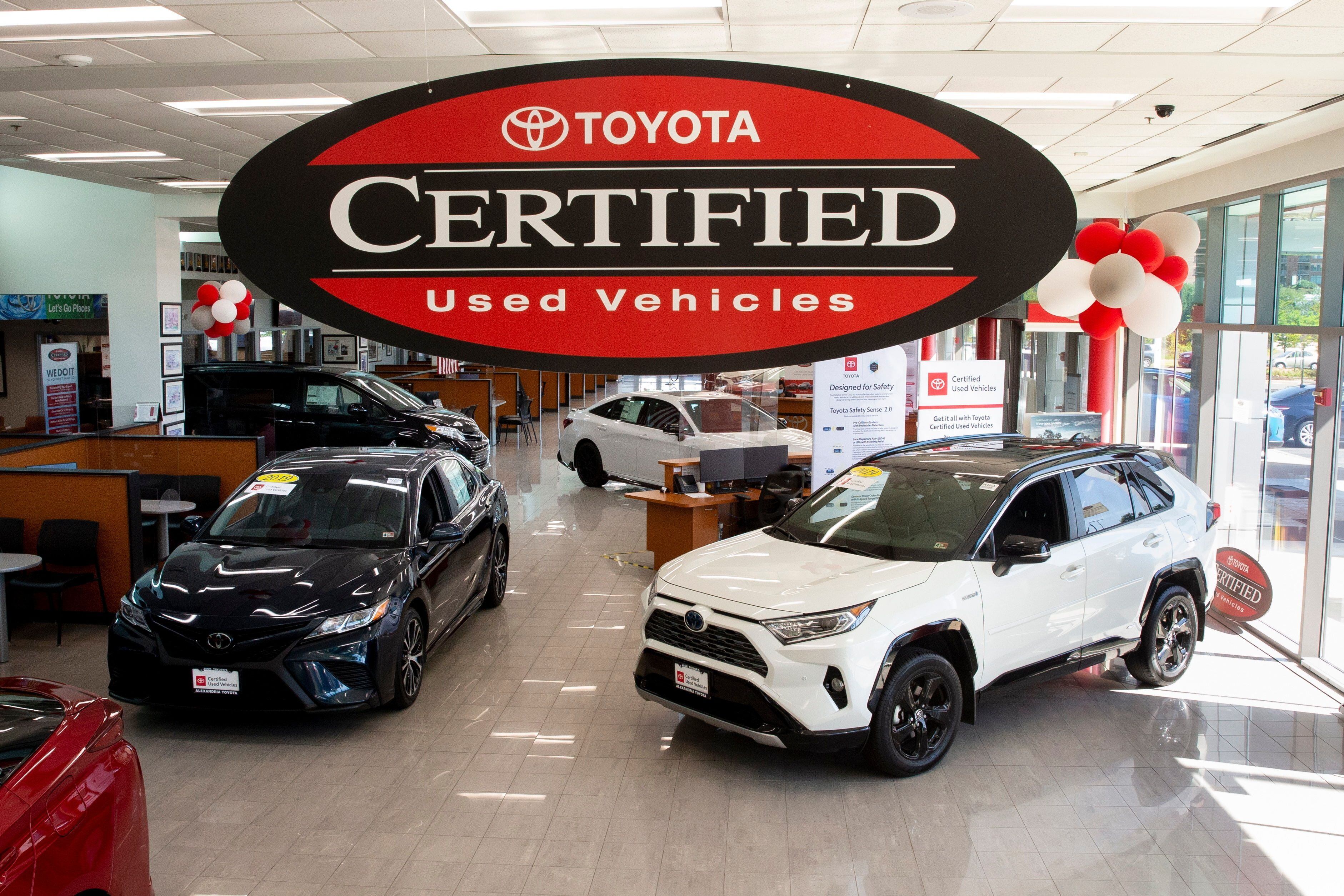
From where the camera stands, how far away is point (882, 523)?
576 cm

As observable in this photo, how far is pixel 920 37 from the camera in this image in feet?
16.7

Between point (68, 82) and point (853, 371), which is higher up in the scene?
point (68, 82)

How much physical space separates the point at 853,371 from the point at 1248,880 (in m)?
4.99

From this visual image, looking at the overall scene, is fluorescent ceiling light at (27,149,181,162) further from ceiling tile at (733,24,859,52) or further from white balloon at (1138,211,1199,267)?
white balloon at (1138,211,1199,267)

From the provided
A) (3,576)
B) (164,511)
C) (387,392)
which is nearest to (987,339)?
(387,392)

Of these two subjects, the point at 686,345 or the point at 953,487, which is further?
the point at 953,487

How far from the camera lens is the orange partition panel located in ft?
24.9

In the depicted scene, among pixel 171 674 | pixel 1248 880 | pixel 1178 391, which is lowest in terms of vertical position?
pixel 1248 880

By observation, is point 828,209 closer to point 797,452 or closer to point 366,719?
point 366,719

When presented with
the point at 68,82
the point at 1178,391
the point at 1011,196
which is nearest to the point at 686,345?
the point at 1011,196

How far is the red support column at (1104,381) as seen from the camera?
1186 cm

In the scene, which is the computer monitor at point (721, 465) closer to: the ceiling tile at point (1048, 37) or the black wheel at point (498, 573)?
the black wheel at point (498, 573)

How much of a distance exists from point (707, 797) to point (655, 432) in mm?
7993

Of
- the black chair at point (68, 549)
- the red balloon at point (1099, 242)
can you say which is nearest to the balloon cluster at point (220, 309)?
the black chair at point (68, 549)
